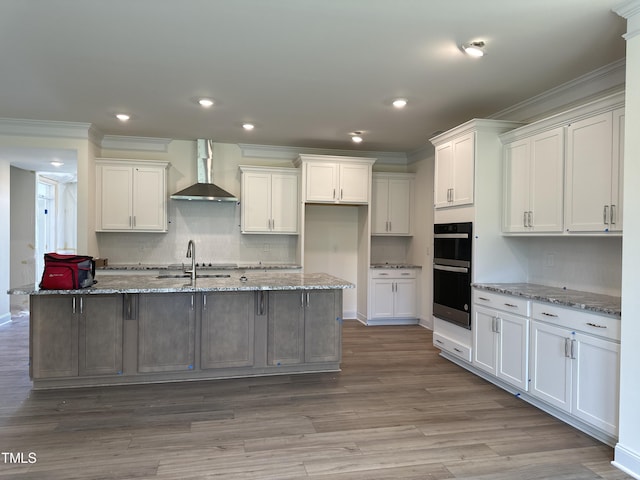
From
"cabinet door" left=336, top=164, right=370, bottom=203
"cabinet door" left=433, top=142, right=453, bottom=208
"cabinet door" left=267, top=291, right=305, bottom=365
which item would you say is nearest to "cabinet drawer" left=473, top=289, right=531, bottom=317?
"cabinet door" left=433, top=142, right=453, bottom=208

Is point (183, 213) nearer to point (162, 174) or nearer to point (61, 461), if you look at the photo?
point (162, 174)

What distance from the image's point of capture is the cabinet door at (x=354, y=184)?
6281mm

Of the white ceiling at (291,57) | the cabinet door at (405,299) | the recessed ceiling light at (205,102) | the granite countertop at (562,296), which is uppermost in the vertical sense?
the white ceiling at (291,57)

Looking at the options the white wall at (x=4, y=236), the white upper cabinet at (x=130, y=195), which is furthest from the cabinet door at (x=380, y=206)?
the white wall at (x=4, y=236)

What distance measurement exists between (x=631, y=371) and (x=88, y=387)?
4140 millimetres

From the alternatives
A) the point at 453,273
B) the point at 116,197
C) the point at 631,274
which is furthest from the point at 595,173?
the point at 116,197

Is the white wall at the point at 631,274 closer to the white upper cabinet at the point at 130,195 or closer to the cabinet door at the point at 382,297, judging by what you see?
the cabinet door at the point at 382,297

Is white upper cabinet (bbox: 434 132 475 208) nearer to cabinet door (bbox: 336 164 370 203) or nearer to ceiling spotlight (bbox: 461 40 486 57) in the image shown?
ceiling spotlight (bbox: 461 40 486 57)

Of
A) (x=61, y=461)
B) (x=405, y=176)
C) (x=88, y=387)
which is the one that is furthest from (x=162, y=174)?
(x=61, y=461)

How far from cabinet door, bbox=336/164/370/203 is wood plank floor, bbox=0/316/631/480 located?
2.88 metres

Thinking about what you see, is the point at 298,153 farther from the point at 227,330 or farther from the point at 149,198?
the point at 227,330

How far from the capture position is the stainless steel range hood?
19.3ft

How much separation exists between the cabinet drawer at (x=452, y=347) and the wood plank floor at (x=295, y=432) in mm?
268

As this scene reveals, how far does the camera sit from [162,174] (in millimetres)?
6004
